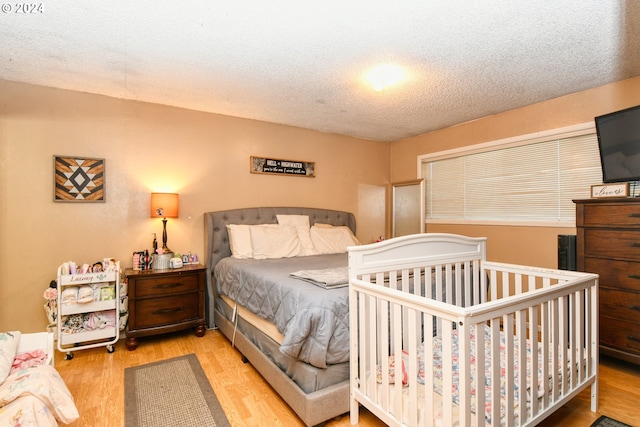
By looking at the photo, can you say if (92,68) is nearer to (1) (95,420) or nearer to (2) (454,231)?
(1) (95,420)

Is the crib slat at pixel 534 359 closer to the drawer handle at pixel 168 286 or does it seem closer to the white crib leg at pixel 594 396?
the white crib leg at pixel 594 396

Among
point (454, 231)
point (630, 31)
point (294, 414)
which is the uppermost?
point (630, 31)

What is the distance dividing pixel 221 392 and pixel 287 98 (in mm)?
2557

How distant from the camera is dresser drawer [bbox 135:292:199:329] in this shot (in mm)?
2754

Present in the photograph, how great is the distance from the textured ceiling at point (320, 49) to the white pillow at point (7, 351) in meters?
1.83

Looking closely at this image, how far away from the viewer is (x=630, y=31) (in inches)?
75.1

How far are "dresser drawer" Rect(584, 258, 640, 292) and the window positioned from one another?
666 millimetres

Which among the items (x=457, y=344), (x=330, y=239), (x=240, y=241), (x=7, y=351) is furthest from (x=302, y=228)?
(x=7, y=351)

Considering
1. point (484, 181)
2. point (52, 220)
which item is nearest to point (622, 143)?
point (484, 181)

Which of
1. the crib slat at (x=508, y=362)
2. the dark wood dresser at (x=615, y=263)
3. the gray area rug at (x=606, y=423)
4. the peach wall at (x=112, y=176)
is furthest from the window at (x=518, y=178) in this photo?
the crib slat at (x=508, y=362)

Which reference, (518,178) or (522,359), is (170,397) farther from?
(518,178)

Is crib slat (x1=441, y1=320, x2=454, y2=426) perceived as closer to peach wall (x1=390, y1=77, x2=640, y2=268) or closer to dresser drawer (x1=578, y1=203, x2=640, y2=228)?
dresser drawer (x1=578, y1=203, x2=640, y2=228)

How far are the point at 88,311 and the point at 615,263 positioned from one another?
165 inches

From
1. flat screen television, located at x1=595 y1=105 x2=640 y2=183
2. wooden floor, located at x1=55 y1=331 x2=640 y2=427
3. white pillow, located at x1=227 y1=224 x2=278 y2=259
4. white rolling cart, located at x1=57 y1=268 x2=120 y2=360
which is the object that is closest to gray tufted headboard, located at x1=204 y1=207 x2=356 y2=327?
white pillow, located at x1=227 y1=224 x2=278 y2=259
